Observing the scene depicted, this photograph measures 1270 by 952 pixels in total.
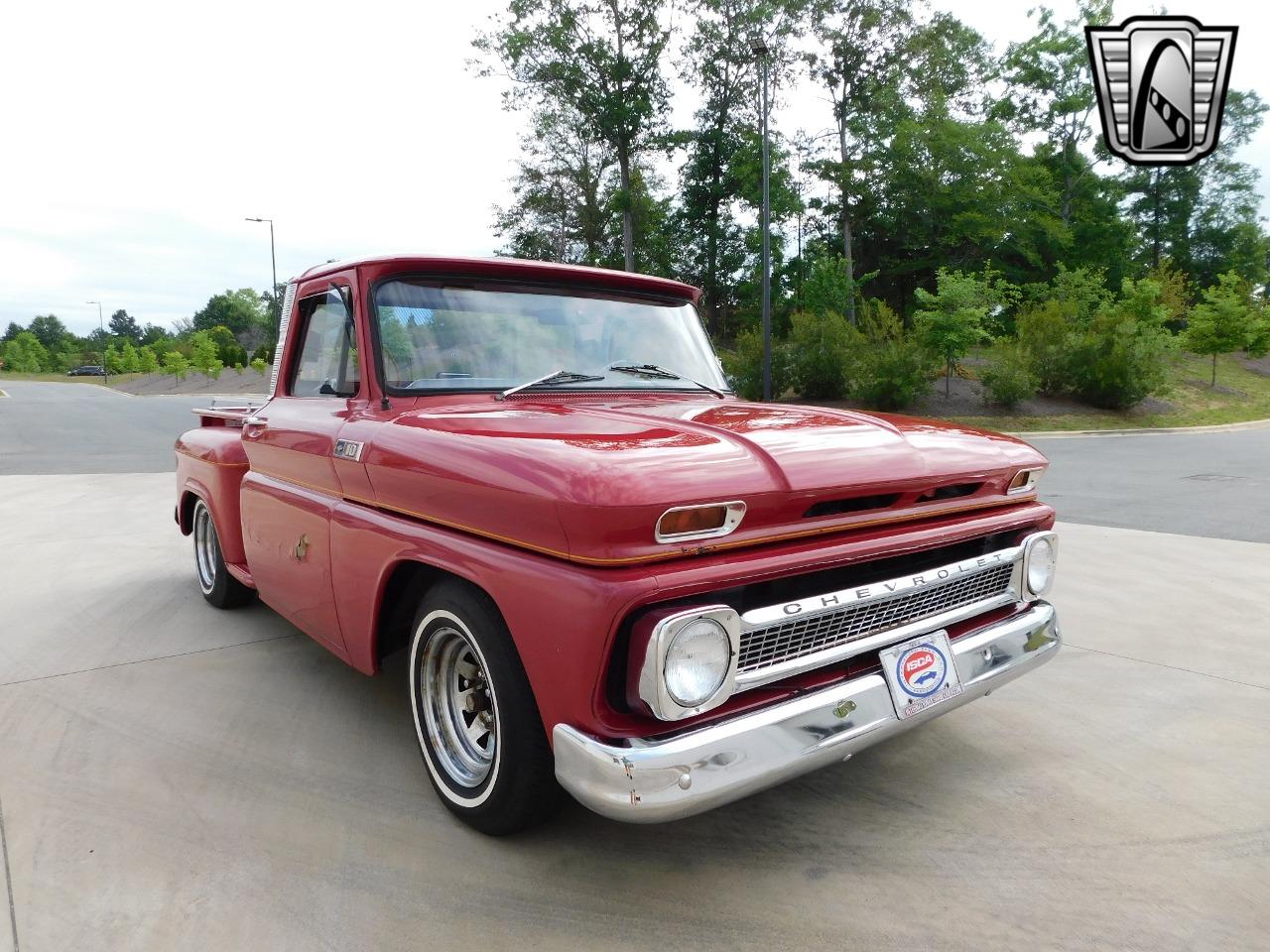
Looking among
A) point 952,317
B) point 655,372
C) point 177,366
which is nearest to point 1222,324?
point 952,317

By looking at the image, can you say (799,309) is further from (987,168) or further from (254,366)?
(254,366)

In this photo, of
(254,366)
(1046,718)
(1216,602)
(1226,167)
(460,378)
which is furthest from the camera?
(254,366)

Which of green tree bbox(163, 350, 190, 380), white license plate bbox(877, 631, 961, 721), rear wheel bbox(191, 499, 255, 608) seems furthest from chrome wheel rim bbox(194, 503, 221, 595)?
green tree bbox(163, 350, 190, 380)

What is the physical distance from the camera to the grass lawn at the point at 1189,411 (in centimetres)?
1862

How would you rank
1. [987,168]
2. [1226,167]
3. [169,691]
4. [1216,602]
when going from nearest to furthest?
[169,691], [1216,602], [987,168], [1226,167]

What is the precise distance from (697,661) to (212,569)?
12.8ft

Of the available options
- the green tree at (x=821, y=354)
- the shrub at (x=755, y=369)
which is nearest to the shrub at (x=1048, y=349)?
the green tree at (x=821, y=354)

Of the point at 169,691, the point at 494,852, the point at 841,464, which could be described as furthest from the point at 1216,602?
the point at 169,691

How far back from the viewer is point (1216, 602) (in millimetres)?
4926

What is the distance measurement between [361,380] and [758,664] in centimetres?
180

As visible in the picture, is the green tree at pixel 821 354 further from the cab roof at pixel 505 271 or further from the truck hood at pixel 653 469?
the truck hood at pixel 653 469

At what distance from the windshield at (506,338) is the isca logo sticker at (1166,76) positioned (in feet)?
19.5

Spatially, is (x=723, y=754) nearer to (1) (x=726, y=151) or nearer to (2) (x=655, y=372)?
(2) (x=655, y=372)

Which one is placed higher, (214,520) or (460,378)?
(460,378)
